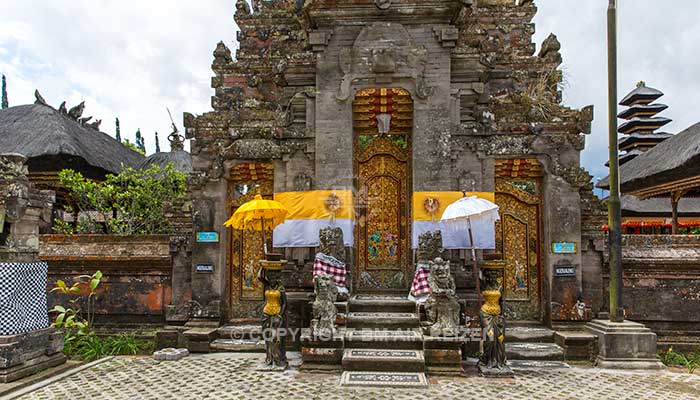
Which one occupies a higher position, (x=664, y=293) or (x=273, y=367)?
(x=664, y=293)

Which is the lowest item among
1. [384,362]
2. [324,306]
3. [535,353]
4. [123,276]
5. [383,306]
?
[535,353]

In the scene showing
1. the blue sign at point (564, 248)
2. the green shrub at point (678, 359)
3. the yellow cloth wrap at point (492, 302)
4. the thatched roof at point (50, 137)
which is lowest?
the green shrub at point (678, 359)

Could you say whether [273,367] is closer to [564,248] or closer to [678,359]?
[564,248]

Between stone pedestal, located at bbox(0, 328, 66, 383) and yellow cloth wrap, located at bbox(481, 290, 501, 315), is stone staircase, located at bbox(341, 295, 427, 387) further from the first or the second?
stone pedestal, located at bbox(0, 328, 66, 383)

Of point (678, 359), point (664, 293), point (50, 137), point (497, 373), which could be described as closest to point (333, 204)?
point (497, 373)

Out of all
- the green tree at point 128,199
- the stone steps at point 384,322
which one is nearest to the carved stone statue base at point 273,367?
the stone steps at point 384,322

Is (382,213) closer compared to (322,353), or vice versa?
(322,353)

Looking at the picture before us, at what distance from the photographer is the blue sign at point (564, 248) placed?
9.03 m

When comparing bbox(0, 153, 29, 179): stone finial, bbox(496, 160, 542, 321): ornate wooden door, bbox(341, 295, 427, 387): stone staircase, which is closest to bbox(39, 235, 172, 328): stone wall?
bbox(0, 153, 29, 179): stone finial

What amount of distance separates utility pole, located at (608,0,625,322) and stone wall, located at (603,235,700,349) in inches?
41.3

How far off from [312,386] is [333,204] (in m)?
3.56

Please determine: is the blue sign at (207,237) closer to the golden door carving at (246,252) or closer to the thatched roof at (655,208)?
the golden door carving at (246,252)

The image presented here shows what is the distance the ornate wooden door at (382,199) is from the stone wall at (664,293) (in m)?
3.96

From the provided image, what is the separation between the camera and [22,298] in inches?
285
